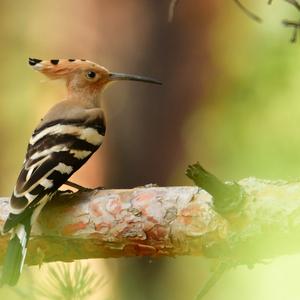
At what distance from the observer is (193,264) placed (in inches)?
162

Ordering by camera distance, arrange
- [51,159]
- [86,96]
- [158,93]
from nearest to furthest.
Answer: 1. [51,159]
2. [86,96]
3. [158,93]

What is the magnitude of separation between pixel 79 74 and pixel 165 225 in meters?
0.68

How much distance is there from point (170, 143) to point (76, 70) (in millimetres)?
1757

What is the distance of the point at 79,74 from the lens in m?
2.33

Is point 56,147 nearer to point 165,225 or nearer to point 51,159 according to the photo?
point 51,159

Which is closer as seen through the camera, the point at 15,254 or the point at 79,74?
the point at 15,254

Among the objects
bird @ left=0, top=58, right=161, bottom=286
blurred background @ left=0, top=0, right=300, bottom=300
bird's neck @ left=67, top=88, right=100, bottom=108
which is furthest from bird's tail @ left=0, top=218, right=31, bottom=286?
blurred background @ left=0, top=0, right=300, bottom=300

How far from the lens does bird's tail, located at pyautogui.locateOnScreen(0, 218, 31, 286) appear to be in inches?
71.2

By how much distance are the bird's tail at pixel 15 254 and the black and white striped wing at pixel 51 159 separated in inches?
0.7

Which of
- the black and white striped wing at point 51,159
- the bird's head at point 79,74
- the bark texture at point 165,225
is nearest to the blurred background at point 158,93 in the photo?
the bird's head at point 79,74

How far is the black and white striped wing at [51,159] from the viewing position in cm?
190

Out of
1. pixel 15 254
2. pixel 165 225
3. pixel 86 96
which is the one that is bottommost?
pixel 15 254

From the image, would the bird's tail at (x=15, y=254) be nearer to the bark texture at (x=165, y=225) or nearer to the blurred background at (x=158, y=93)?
the bark texture at (x=165, y=225)

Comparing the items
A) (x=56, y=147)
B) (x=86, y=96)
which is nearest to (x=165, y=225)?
(x=56, y=147)
